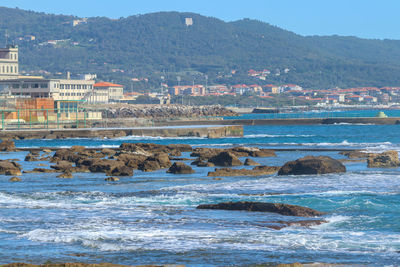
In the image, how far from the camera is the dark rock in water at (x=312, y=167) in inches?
1030

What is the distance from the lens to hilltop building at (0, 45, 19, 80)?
114 m

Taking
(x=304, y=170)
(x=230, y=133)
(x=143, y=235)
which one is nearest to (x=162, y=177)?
(x=304, y=170)

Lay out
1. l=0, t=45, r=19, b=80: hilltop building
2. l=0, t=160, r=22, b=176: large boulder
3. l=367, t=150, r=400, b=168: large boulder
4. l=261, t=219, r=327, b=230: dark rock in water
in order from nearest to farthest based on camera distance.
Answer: l=261, t=219, r=327, b=230: dark rock in water → l=0, t=160, r=22, b=176: large boulder → l=367, t=150, r=400, b=168: large boulder → l=0, t=45, r=19, b=80: hilltop building

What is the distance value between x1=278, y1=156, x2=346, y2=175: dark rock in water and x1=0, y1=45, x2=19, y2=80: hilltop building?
94216 millimetres

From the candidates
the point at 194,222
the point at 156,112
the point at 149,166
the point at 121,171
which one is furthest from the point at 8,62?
the point at 194,222

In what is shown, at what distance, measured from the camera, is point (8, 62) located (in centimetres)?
11562

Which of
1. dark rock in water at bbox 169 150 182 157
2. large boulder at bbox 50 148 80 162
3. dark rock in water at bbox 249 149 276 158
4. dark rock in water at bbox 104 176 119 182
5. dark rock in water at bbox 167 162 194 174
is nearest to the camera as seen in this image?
dark rock in water at bbox 104 176 119 182

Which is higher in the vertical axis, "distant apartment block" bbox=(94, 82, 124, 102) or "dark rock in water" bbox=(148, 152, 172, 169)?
"distant apartment block" bbox=(94, 82, 124, 102)

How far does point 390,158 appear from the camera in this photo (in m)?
29.7

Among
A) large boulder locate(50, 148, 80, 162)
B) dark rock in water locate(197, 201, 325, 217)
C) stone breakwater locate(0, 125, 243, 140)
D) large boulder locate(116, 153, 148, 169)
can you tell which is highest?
dark rock in water locate(197, 201, 325, 217)

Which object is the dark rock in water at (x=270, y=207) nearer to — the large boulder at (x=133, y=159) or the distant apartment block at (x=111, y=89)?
the large boulder at (x=133, y=159)

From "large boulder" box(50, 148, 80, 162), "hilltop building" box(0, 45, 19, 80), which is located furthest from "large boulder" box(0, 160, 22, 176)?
"hilltop building" box(0, 45, 19, 80)

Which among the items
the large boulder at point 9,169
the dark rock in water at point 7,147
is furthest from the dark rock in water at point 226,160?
the dark rock in water at point 7,147

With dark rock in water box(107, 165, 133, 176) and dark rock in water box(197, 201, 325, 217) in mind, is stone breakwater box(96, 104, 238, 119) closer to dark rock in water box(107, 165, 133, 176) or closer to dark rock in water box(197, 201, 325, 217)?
dark rock in water box(107, 165, 133, 176)
